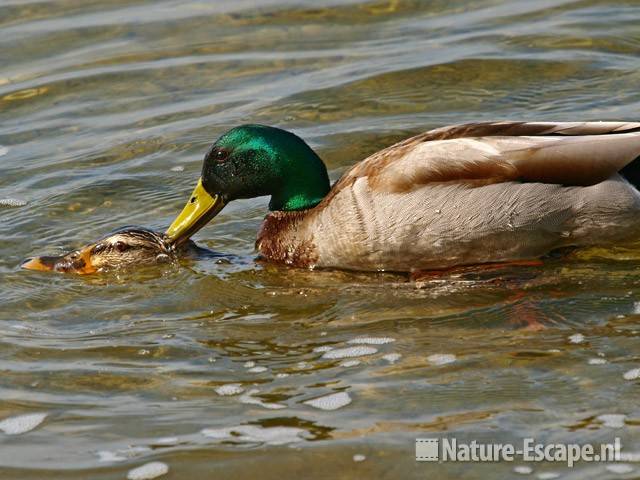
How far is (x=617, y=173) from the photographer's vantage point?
7590mm

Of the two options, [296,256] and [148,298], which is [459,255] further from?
[148,298]

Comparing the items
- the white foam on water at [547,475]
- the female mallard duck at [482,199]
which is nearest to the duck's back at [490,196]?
the female mallard duck at [482,199]

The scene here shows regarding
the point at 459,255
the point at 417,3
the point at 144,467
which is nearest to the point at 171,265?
the point at 459,255

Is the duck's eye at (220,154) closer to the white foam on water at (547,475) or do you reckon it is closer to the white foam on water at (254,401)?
the white foam on water at (254,401)

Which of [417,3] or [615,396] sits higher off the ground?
[417,3]

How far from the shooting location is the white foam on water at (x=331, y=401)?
19.5 feet

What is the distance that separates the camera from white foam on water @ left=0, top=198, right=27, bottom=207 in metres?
9.30

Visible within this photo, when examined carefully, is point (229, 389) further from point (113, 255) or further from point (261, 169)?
point (261, 169)

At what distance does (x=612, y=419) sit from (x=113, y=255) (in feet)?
12.0

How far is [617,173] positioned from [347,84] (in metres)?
4.09

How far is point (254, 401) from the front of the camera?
6.09 metres

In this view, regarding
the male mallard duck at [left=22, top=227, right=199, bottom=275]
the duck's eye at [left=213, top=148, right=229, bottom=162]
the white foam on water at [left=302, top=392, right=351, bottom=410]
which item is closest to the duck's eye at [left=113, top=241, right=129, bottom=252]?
the male mallard duck at [left=22, top=227, right=199, bottom=275]

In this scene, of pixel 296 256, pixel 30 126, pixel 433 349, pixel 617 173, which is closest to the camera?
pixel 433 349
